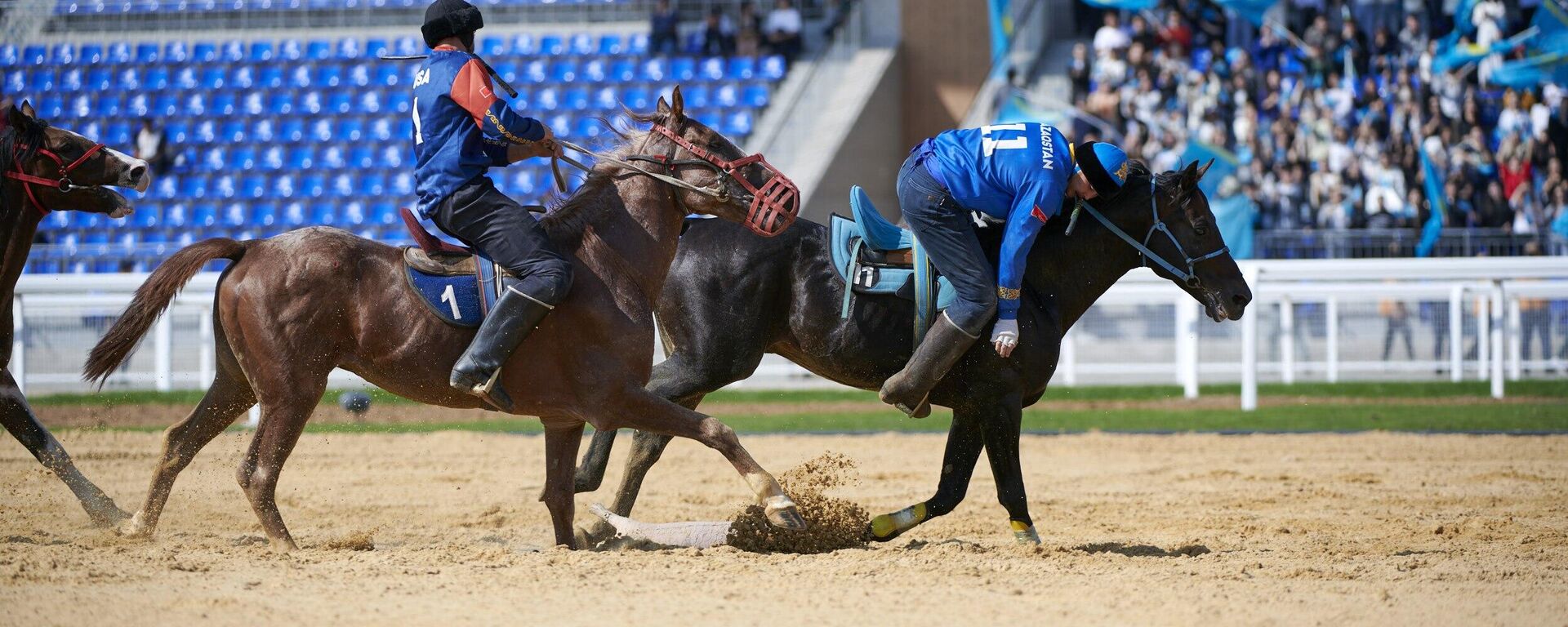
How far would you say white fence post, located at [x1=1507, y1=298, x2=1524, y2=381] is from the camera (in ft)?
42.8

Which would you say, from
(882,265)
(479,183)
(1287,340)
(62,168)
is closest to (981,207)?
(882,265)

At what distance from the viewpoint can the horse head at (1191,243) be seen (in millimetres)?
6461

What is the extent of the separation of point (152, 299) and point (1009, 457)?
3.73 m

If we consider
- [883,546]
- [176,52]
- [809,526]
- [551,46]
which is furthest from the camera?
[176,52]

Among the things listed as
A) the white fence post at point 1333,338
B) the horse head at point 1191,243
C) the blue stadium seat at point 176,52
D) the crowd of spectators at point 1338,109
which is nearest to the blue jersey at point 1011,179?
the horse head at point 1191,243

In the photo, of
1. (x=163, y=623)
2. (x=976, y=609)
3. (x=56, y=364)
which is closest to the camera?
(x=163, y=623)

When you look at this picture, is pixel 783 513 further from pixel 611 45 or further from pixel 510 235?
pixel 611 45

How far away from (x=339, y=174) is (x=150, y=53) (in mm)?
4871

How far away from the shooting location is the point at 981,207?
6262 mm

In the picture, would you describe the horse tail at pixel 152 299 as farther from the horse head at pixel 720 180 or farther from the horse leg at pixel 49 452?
the horse head at pixel 720 180

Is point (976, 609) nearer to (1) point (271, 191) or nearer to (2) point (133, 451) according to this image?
(2) point (133, 451)

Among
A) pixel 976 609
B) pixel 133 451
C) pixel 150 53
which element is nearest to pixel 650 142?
pixel 976 609

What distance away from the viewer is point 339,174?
2017 centimetres

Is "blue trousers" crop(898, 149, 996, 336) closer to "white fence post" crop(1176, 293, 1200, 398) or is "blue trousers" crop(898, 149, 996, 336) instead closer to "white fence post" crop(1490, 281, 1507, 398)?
"white fence post" crop(1176, 293, 1200, 398)
